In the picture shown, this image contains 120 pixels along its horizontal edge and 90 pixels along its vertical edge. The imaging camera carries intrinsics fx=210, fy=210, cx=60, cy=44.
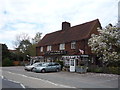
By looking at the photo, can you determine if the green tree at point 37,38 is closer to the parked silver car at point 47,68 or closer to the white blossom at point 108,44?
the parked silver car at point 47,68

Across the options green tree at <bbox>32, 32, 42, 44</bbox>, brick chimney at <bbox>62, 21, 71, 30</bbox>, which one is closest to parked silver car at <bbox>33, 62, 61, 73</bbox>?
brick chimney at <bbox>62, 21, 71, 30</bbox>

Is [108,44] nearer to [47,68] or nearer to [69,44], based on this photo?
[47,68]

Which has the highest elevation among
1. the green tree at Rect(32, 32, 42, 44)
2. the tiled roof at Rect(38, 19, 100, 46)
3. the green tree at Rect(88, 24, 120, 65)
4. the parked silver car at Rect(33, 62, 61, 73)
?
the green tree at Rect(32, 32, 42, 44)

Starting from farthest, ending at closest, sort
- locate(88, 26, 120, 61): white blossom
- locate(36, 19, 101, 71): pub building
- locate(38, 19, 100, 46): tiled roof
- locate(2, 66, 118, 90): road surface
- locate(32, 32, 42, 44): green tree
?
locate(32, 32, 42, 44): green tree, locate(38, 19, 100, 46): tiled roof, locate(36, 19, 101, 71): pub building, locate(88, 26, 120, 61): white blossom, locate(2, 66, 118, 90): road surface

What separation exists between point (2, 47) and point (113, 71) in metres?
42.7

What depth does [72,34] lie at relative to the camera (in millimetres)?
42562

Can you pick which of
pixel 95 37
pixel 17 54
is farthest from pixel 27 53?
pixel 95 37

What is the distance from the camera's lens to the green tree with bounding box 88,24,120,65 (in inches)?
1108

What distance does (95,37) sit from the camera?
31.4 metres

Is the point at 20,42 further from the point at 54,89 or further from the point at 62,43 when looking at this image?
the point at 54,89

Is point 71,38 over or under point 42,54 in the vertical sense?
over

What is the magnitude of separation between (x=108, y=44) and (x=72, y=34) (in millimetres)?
13983

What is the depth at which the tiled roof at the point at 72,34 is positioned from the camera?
38978mm

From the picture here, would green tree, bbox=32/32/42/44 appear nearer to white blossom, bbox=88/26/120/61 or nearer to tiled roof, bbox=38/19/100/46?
tiled roof, bbox=38/19/100/46
